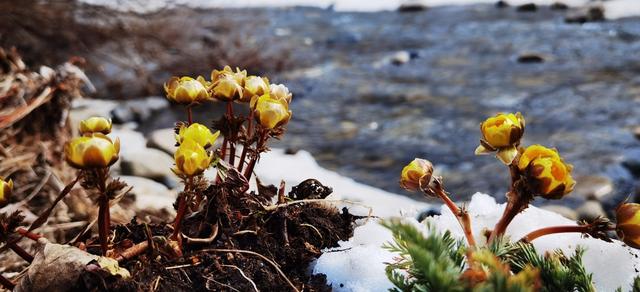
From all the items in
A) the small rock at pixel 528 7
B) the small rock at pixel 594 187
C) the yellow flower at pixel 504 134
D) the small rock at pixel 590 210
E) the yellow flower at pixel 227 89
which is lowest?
the small rock at pixel 528 7

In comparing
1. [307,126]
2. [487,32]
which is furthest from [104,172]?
[487,32]

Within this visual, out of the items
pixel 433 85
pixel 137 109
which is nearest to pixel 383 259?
pixel 137 109

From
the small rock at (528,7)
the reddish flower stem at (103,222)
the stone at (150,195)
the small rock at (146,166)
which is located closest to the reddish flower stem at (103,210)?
the reddish flower stem at (103,222)

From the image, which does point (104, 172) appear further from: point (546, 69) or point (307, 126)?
point (546, 69)

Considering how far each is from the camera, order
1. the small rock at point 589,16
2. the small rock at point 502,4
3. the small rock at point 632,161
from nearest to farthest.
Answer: the small rock at point 632,161 → the small rock at point 589,16 → the small rock at point 502,4

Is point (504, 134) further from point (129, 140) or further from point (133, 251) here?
point (129, 140)

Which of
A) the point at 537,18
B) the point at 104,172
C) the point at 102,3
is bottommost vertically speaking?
the point at 537,18

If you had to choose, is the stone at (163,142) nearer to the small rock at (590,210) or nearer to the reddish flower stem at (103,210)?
the small rock at (590,210)
